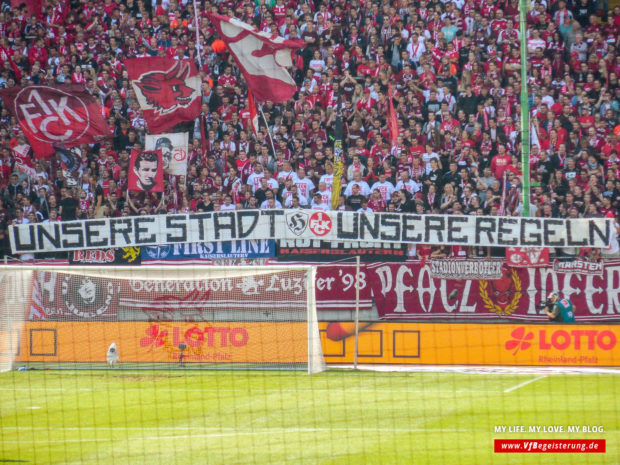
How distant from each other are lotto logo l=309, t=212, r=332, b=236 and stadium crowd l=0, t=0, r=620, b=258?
50 centimetres

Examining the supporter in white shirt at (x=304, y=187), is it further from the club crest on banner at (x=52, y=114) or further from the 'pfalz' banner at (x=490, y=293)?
the club crest on banner at (x=52, y=114)

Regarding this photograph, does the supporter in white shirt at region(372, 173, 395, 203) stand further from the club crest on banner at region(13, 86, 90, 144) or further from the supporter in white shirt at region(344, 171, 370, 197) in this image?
the club crest on banner at region(13, 86, 90, 144)

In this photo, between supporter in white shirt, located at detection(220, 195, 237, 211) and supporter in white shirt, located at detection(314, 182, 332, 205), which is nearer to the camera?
supporter in white shirt, located at detection(314, 182, 332, 205)

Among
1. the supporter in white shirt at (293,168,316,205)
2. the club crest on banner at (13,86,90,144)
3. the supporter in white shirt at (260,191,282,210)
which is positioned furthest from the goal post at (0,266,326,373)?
the club crest on banner at (13,86,90,144)

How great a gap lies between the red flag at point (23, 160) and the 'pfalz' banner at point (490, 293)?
9.97m

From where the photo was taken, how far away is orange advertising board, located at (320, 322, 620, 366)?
18516 mm

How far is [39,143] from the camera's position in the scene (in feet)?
77.7

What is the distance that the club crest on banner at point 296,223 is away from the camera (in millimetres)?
20484

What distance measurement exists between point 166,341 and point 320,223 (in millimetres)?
4426

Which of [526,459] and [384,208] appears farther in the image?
[384,208]

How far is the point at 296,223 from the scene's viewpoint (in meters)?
20.5

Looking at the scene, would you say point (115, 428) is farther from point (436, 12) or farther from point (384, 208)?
point (436, 12)

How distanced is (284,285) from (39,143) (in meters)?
8.67

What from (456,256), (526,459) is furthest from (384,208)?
(526,459)
